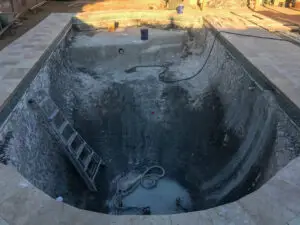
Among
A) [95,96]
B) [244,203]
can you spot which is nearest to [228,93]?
[95,96]

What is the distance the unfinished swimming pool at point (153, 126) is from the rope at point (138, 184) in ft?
0.08

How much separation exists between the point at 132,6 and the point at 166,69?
195 inches

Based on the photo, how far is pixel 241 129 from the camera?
570cm

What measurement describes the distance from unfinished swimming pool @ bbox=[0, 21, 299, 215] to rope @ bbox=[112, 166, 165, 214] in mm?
24

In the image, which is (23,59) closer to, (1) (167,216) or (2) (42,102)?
(2) (42,102)

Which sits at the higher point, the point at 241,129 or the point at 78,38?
the point at 78,38

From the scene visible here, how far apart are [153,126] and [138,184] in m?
1.55

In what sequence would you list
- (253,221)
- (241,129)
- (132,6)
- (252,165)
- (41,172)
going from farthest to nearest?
(132,6) → (241,129) → (252,165) → (41,172) → (253,221)

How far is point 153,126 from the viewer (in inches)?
292

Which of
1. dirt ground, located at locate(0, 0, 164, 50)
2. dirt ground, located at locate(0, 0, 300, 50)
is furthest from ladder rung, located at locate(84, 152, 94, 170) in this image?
dirt ground, located at locate(0, 0, 164, 50)

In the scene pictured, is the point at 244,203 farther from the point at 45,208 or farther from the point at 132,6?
the point at 132,6

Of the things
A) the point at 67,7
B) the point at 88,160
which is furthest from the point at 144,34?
the point at 67,7

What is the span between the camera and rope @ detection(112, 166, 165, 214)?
6.06 metres

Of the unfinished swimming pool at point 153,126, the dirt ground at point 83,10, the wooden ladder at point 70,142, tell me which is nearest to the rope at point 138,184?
the unfinished swimming pool at point 153,126
